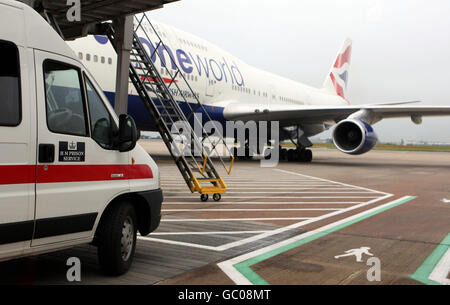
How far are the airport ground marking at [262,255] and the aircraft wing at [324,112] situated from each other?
40.0ft

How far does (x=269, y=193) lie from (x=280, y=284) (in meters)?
6.22

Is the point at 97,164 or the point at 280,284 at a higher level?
the point at 97,164

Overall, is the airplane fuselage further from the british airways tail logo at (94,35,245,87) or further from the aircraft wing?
the aircraft wing

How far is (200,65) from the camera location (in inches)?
675

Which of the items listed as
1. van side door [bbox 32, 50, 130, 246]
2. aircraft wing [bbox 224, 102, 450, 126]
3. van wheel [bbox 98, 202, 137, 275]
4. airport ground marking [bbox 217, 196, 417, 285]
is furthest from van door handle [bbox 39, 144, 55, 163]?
aircraft wing [bbox 224, 102, 450, 126]

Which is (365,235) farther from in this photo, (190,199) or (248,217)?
(190,199)

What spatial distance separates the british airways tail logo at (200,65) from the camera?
48.8 feet

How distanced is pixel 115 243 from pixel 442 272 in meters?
2.95

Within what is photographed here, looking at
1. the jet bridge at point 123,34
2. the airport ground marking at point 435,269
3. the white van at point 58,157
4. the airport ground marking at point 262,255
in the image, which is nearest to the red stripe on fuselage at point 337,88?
the jet bridge at point 123,34

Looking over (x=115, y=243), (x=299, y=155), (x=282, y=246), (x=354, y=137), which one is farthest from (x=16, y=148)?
(x=299, y=155)

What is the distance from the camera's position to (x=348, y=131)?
60.4 feet

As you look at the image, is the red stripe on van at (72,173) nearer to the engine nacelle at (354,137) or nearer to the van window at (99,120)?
the van window at (99,120)
